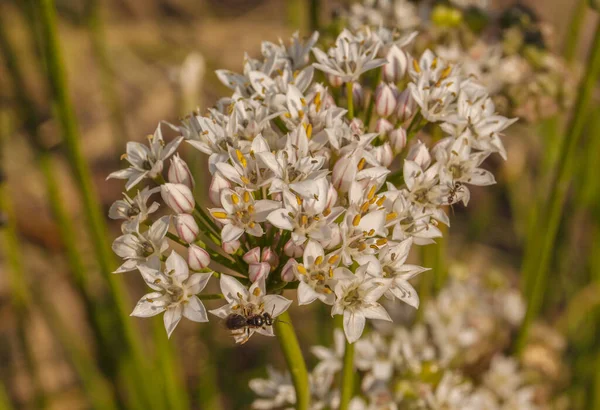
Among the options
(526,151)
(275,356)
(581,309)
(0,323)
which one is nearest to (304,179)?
(581,309)

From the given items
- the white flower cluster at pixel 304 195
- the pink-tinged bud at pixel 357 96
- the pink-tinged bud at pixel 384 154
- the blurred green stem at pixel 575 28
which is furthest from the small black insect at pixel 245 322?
the blurred green stem at pixel 575 28

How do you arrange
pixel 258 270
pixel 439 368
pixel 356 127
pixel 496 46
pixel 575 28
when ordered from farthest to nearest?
1. pixel 575 28
2. pixel 496 46
3. pixel 439 368
4. pixel 356 127
5. pixel 258 270

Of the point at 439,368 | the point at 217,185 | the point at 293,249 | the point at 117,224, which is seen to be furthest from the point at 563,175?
the point at 117,224

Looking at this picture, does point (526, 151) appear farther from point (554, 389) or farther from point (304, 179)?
point (304, 179)

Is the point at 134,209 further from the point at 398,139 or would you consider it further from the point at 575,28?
the point at 575,28

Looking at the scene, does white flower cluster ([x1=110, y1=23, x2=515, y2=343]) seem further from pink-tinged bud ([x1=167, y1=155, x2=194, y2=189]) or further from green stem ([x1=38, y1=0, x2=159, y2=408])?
green stem ([x1=38, y1=0, x2=159, y2=408])

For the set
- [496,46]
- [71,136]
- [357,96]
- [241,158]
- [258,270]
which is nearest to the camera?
[258,270]
